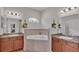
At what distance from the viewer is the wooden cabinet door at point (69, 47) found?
1.09 m

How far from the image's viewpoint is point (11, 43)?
3.96 feet

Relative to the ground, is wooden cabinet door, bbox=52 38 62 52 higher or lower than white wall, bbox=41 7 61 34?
lower

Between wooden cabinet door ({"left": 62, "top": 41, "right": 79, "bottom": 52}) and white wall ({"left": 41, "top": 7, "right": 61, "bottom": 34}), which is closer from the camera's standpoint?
wooden cabinet door ({"left": 62, "top": 41, "right": 79, "bottom": 52})

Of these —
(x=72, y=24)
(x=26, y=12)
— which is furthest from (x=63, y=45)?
(x=26, y=12)

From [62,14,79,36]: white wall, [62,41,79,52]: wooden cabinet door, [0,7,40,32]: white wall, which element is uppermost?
[0,7,40,32]: white wall

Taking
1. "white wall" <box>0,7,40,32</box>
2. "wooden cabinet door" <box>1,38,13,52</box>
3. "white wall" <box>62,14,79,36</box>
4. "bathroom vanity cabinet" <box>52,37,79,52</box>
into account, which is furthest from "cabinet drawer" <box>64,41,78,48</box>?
"wooden cabinet door" <box>1,38,13,52</box>

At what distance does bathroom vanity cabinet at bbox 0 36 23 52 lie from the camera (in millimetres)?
1164

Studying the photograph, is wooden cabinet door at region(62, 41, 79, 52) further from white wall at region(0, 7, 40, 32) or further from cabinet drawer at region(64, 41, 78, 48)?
white wall at region(0, 7, 40, 32)

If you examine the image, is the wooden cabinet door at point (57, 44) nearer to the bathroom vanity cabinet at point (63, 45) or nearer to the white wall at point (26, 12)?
the bathroom vanity cabinet at point (63, 45)
